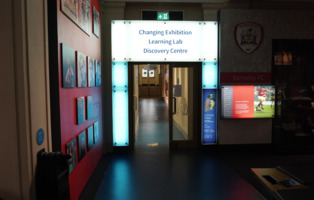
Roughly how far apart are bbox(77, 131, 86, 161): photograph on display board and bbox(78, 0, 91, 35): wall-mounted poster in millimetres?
1629

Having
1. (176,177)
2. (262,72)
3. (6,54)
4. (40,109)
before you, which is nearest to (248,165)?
(176,177)

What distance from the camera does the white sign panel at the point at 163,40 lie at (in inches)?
210

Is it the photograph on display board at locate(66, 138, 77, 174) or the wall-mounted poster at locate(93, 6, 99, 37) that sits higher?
the wall-mounted poster at locate(93, 6, 99, 37)

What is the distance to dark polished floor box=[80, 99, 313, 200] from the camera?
3.58 meters

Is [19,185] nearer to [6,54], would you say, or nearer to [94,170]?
[6,54]

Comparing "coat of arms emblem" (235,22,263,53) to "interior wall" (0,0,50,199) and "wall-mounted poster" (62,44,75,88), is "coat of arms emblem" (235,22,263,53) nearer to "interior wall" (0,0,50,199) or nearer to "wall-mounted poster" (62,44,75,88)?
"wall-mounted poster" (62,44,75,88)

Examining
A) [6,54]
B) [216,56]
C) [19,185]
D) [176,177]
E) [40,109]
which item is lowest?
[176,177]

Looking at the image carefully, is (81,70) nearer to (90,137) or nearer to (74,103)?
(74,103)

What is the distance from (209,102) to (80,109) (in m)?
3.24

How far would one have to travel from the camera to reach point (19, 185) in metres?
1.89

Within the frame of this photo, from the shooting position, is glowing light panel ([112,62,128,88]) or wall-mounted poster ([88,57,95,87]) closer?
wall-mounted poster ([88,57,95,87])

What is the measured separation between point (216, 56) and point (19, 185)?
4.72 m

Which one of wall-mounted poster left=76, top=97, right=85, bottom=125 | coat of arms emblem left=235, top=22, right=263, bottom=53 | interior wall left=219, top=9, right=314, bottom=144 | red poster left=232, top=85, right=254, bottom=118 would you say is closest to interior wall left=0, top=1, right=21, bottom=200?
wall-mounted poster left=76, top=97, right=85, bottom=125

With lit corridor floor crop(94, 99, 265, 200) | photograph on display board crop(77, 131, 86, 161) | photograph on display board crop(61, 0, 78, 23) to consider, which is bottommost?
lit corridor floor crop(94, 99, 265, 200)
